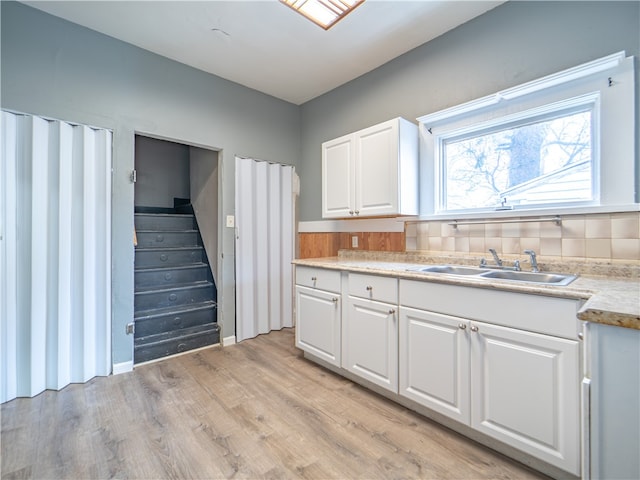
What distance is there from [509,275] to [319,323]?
1421 millimetres

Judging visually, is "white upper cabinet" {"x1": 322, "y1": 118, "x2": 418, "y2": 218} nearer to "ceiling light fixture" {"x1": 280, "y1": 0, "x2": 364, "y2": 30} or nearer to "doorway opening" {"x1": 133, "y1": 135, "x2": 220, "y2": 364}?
"ceiling light fixture" {"x1": 280, "y1": 0, "x2": 364, "y2": 30}

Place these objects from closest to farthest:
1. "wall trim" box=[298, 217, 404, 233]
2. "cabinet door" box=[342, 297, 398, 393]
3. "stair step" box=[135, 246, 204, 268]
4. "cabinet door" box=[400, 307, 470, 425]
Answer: "cabinet door" box=[400, 307, 470, 425]
"cabinet door" box=[342, 297, 398, 393]
"wall trim" box=[298, 217, 404, 233]
"stair step" box=[135, 246, 204, 268]

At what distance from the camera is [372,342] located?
2.05 metres

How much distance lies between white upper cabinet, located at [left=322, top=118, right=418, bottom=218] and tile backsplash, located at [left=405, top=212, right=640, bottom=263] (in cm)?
35

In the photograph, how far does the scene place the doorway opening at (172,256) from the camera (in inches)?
110

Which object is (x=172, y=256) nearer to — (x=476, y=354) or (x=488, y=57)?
(x=476, y=354)

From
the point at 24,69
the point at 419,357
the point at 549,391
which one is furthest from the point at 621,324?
the point at 24,69

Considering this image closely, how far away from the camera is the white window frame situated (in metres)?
1.61

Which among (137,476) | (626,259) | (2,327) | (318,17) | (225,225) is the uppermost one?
(318,17)

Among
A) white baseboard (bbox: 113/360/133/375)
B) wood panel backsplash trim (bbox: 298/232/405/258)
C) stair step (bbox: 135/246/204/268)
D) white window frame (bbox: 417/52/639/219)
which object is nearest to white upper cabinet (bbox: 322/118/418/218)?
wood panel backsplash trim (bbox: 298/232/405/258)

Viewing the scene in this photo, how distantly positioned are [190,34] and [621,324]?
10.1ft

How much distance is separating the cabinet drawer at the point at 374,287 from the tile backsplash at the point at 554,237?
0.70m

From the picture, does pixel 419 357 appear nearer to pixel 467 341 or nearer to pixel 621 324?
pixel 467 341

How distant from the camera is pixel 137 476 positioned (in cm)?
139
